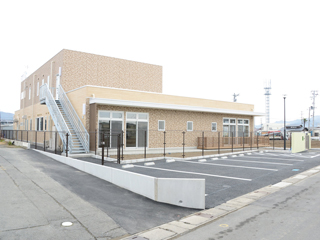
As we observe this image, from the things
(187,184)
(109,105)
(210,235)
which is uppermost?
(109,105)

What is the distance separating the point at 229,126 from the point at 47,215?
23657 millimetres

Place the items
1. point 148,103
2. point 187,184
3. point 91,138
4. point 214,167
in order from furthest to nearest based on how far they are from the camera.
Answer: point 148,103
point 91,138
point 214,167
point 187,184

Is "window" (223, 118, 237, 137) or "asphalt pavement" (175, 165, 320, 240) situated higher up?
"window" (223, 118, 237, 137)

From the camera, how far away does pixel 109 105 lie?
18812 mm

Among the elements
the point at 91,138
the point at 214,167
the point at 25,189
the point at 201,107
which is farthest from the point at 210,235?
the point at 201,107

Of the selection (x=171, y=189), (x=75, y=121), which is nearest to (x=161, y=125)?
(x=75, y=121)

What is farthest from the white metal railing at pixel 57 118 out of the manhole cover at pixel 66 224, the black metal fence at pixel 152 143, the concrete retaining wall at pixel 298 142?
the concrete retaining wall at pixel 298 142

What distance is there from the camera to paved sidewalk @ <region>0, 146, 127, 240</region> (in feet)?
17.1

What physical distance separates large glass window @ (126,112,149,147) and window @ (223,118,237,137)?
9.88m

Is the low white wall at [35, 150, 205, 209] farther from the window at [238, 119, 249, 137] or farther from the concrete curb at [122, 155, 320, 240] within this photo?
the window at [238, 119, 249, 137]

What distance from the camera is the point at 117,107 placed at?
1923cm

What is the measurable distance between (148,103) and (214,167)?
8.21m

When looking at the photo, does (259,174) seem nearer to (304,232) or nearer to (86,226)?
Answer: (304,232)

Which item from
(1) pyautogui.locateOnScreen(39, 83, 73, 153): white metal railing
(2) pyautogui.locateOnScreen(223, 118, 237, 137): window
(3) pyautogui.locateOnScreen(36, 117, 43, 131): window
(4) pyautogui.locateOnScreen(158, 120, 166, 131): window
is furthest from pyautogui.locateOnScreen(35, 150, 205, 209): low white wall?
(3) pyautogui.locateOnScreen(36, 117, 43, 131): window
